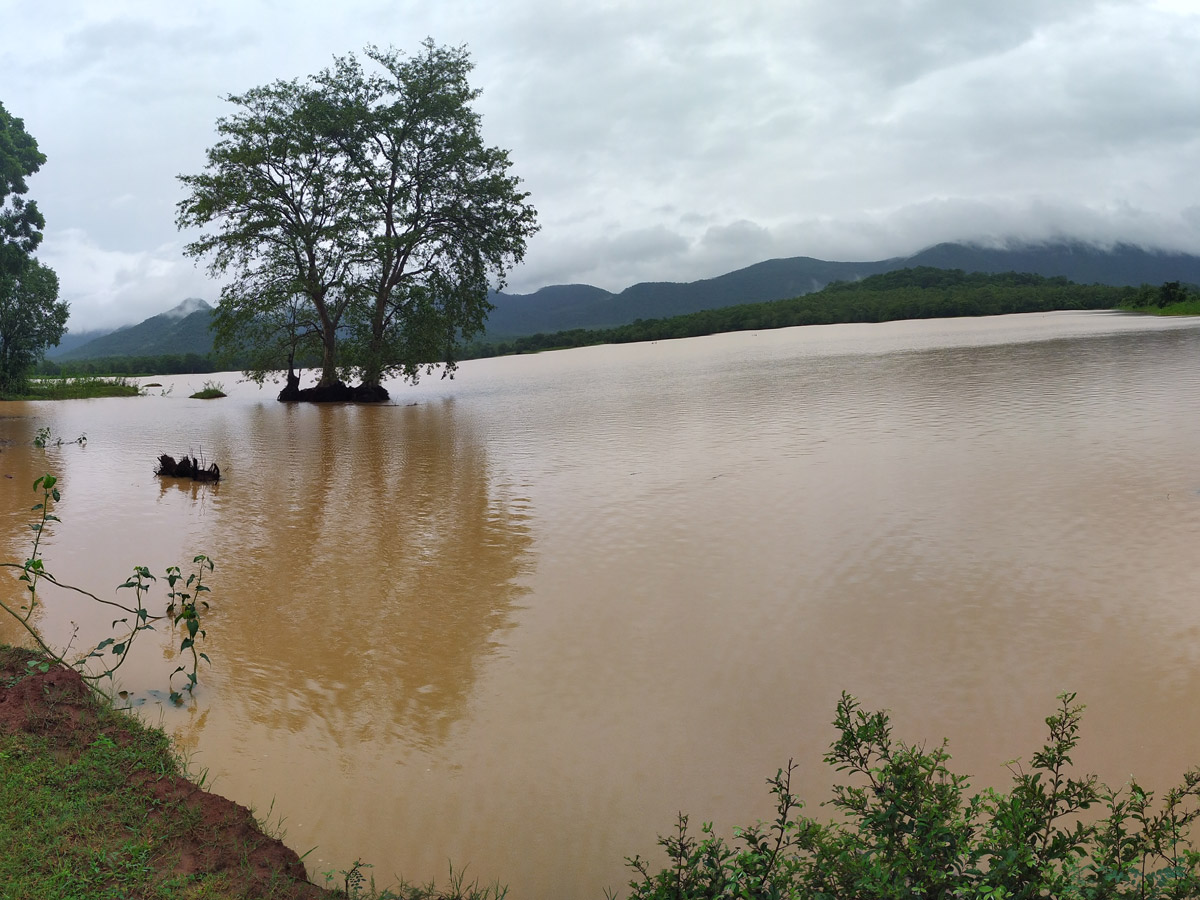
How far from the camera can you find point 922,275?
106938 mm

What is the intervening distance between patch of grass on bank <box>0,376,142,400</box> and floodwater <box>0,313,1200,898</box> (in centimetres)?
2979

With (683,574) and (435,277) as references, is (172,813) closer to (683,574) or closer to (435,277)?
(683,574)

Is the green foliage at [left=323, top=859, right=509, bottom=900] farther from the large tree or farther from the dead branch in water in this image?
the large tree

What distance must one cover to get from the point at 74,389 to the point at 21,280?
11.4 meters

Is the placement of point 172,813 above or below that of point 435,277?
below

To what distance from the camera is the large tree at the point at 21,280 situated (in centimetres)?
2450

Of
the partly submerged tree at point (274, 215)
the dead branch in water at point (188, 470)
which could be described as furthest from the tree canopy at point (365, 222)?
the dead branch in water at point (188, 470)

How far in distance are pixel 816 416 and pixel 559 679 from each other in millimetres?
14828

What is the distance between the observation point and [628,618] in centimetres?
668

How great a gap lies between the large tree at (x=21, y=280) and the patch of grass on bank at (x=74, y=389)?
1.25 meters

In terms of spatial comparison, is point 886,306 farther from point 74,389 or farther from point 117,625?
point 117,625

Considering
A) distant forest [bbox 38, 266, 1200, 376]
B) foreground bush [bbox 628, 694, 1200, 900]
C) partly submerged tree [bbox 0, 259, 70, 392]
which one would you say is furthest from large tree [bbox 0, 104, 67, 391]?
distant forest [bbox 38, 266, 1200, 376]

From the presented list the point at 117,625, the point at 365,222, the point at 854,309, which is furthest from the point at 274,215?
the point at 854,309

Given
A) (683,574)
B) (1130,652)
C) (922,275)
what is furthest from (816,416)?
(922,275)
